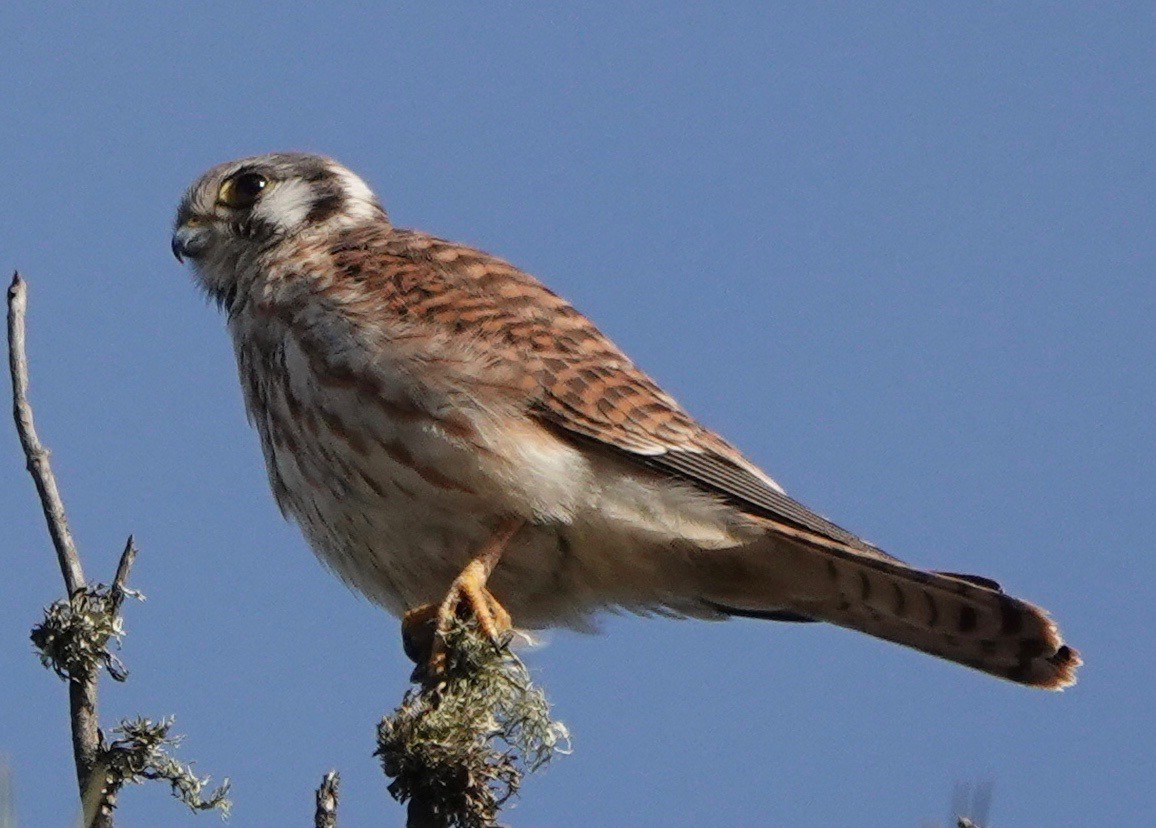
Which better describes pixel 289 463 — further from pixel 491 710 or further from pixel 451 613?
pixel 491 710

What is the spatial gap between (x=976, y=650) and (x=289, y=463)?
67.8 inches

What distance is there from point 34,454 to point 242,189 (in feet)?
9.61

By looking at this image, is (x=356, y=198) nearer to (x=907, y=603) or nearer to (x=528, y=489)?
(x=528, y=489)

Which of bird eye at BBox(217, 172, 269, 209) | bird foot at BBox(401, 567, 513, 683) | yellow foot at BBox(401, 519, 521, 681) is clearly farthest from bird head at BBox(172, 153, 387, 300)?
bird foot at BBox(401, 567, 513, 683)

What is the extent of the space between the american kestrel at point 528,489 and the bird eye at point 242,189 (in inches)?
34.2

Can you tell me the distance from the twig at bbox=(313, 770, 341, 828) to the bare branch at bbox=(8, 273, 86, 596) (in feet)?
1.70

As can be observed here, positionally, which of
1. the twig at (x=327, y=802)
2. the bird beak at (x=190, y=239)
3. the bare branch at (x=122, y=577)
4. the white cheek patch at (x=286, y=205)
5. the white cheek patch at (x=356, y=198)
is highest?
the white cheek patch at (x=356, y=198)

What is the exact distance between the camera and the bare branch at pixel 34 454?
2.37 m

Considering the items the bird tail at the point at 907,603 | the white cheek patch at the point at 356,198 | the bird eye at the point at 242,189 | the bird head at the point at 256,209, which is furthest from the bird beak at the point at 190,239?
the bird tail at the point at 907,603

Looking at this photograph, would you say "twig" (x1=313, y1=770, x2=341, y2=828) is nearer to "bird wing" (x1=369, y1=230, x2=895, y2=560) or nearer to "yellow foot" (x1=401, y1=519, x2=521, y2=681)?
"yellow foot" (x1=401, y1=519, x2=521, y2=681)

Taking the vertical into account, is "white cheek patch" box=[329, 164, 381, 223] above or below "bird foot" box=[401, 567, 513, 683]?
above

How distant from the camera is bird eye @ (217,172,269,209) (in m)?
5.22

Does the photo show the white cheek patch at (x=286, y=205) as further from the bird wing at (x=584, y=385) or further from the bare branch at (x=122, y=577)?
the bare branch at (x=122, y=577)

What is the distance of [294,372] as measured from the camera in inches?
164
